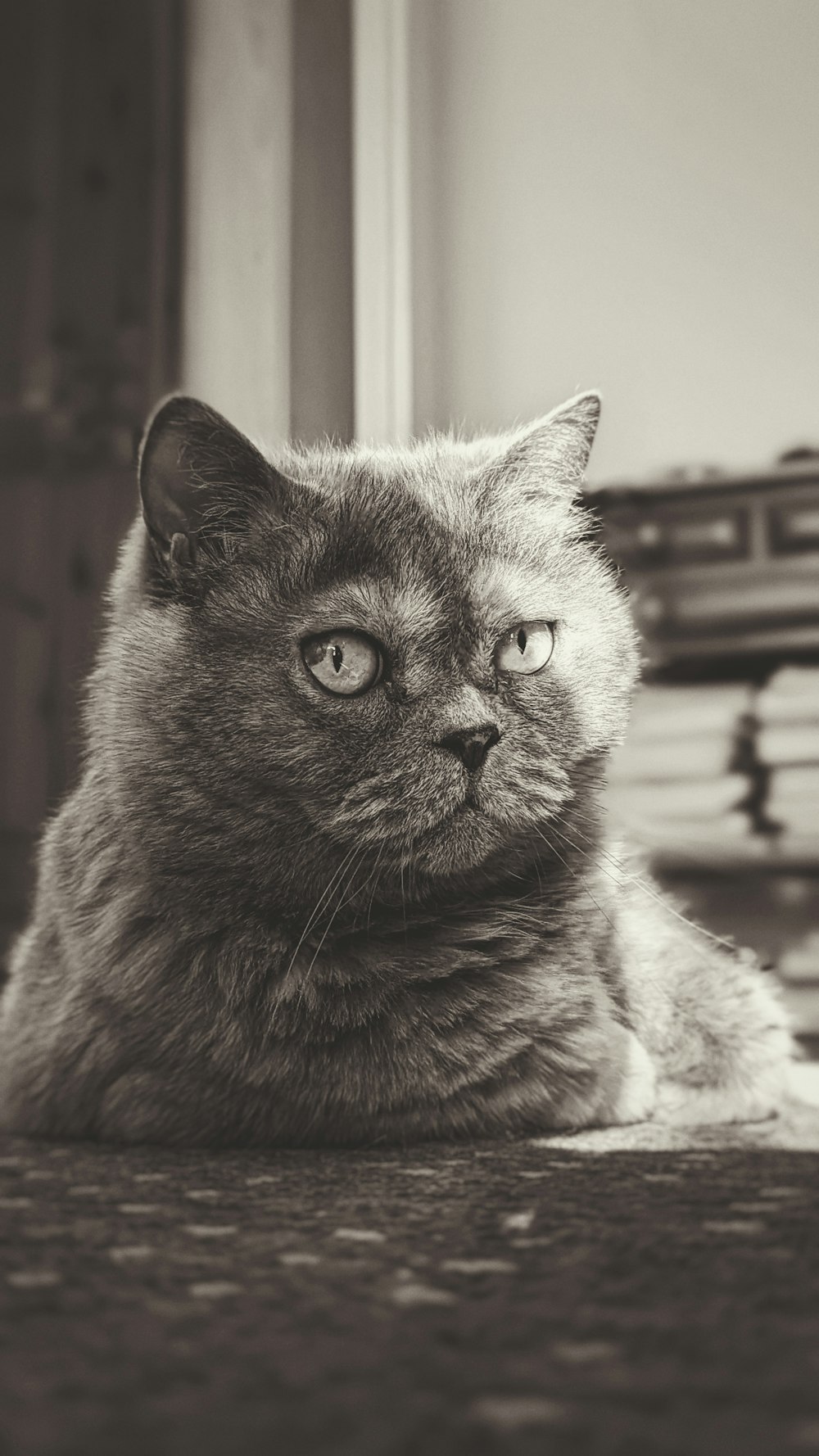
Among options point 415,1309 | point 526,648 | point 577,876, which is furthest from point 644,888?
point 415,1309

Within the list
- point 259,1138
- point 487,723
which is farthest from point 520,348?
point 259,1138

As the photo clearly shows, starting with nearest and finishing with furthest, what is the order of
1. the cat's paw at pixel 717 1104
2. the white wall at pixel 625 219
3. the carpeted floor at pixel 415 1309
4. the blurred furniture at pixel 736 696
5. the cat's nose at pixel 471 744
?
1. the carpeted floor at pixel 415 1309
2. the cat's nose at pixel 471 744
3. the cat's paw at pixel 717 1104
4. the blurred furniture at pixel 736 696
5. the white wall at pixel 625 219

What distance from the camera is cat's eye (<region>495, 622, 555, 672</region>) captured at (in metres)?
0.87

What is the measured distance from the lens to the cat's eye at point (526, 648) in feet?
2.85

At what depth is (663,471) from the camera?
1.98 meters

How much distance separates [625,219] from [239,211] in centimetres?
74

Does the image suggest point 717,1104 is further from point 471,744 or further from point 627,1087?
point 471,744

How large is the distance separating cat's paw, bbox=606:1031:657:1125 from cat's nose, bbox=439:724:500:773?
0.25m

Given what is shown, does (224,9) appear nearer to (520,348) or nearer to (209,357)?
(209,357)

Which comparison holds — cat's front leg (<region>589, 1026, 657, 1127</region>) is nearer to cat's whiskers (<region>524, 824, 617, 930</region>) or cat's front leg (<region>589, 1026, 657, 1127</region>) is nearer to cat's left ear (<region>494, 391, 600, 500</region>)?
cat's whiskers (<region>524, 824, 617, 930</region>)

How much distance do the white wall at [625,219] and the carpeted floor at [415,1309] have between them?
162 cm

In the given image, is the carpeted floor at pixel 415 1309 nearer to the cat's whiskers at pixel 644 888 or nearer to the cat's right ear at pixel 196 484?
the cat's whiskers at pixel 644 888

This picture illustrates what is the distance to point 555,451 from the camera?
3.30 feet

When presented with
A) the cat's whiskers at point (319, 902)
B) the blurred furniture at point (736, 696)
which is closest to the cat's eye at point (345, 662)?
the cat's whiskers at point (319, 902)
